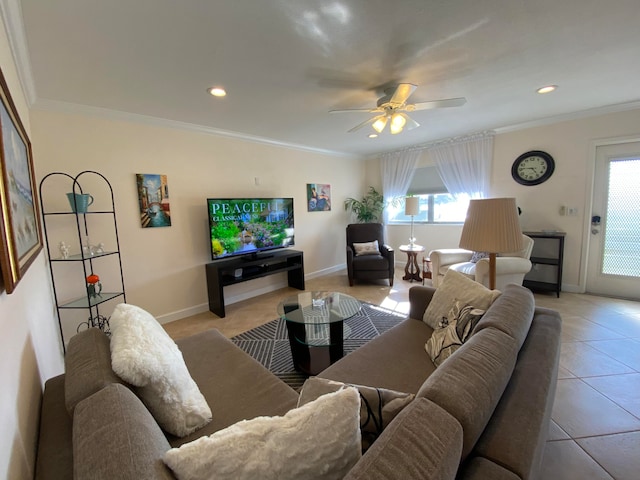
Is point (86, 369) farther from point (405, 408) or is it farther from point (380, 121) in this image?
point (380, 121)

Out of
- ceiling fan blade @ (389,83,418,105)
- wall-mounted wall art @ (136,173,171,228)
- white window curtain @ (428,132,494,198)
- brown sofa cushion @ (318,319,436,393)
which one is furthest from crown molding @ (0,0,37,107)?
white window curtain @ (428,132,494,198)

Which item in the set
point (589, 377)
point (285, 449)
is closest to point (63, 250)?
point (285, 449)

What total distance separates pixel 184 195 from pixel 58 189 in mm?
1088

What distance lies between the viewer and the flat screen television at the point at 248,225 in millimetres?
3359

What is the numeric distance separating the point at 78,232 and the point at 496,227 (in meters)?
3.45

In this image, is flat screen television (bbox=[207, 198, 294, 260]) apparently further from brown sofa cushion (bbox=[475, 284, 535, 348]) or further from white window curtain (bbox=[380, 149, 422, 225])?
brown sofa cushion (bbox=[475, 284, 535, 348])

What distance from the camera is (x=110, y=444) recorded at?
2.17 feet

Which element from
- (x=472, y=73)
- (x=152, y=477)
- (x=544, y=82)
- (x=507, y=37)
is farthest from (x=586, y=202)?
(x=152, y=477)

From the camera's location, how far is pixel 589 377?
77.9 inches

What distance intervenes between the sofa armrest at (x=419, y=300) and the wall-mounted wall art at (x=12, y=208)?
7.09 ft

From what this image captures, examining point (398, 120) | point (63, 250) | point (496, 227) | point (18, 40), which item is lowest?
point (63, 250)

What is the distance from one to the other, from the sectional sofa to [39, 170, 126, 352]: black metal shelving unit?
1509 millimetres

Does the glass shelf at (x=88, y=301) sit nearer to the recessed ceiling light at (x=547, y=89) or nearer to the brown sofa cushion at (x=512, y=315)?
the brown sofa cushion at (x=512, y=315)

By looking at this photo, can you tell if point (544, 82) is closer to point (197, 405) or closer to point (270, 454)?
point (270, 454)
